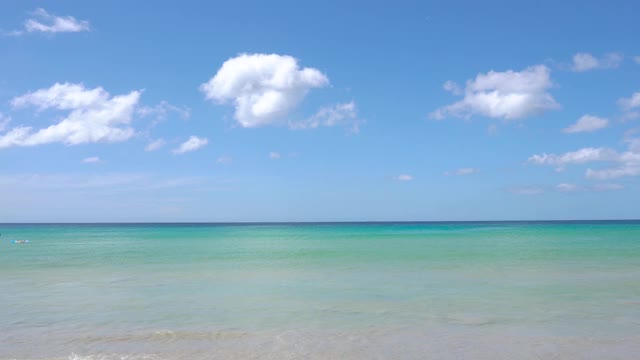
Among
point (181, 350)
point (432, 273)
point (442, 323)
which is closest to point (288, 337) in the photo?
point (181, 350)

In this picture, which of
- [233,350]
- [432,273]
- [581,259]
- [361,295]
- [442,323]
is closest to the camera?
[233,350]

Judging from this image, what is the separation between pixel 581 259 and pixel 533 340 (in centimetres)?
1923

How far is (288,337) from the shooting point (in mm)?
11297

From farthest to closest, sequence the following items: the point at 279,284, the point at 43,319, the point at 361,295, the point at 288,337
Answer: the point at 279,284 < the point at 361,295 < the point at 43,319 < the point at 288,337

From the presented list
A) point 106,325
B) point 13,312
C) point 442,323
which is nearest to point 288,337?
A: point 442,323

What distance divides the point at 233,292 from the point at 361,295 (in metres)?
3.82

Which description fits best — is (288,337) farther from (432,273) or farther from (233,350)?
(432,273)

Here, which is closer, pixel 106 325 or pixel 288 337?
pixel 288 337

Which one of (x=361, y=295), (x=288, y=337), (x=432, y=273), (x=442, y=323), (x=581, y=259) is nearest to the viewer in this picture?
(x=288, y=337)

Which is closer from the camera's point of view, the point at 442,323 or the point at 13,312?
the point at 442,323

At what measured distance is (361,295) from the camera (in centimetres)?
1645

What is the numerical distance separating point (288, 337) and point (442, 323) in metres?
3.32

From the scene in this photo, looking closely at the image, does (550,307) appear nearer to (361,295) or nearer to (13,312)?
(361,295)

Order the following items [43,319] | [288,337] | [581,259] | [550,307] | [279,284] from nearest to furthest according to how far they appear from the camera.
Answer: [288,337], [43,319], [550,307], [279,284], [581,259]
